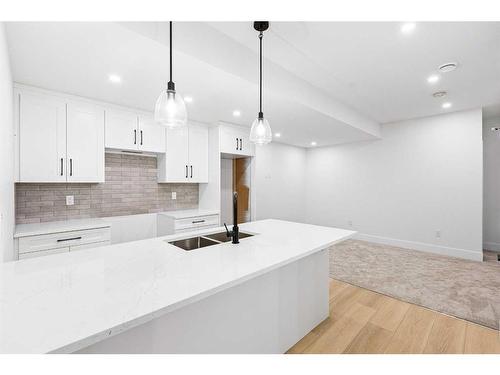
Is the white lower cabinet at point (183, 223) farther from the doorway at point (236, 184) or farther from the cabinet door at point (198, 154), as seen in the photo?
the doorway at point (236, 184)

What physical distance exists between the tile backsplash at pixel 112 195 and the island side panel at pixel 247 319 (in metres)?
2.52

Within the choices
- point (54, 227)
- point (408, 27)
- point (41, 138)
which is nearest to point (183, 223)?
point (54, 227)

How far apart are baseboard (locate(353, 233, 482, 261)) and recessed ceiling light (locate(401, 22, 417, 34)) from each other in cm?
386

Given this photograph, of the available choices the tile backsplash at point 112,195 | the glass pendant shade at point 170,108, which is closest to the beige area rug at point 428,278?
the tile backsplash at point 112,195

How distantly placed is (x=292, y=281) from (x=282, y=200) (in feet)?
12.2

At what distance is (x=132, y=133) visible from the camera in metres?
3.07

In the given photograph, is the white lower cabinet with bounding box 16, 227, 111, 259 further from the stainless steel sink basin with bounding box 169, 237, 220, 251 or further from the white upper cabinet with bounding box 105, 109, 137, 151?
the stainless steel sink basin with bounding box 169, 237, 220, 251

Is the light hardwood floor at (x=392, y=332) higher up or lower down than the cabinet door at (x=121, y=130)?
lower down

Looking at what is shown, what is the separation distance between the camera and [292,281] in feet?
6.14

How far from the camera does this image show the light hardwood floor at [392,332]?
184 centimetres

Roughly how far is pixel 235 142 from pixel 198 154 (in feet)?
2.12

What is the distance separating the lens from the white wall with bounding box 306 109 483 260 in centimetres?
388

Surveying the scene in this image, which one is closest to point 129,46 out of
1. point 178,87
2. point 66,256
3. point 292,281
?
point 178,87

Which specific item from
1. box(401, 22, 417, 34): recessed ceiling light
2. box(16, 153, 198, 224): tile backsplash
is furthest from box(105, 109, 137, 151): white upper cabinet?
box(401, 22, 417, 34): recessed ceiling light
